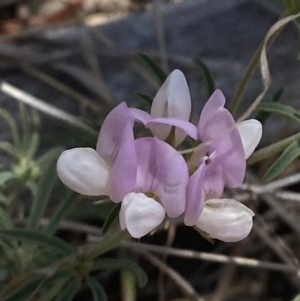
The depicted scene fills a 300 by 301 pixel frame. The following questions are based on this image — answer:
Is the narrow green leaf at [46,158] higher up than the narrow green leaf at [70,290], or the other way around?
the narrow green leaf at [70,290]

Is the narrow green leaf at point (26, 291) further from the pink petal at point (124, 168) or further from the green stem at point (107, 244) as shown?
the pink petal at point (124, 168)

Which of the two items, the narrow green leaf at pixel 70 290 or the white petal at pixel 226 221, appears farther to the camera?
the narrow green leaf at pixel 70 290

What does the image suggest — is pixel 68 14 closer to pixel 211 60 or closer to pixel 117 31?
pixel 117 31

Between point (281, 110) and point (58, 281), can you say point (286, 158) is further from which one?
point (58, 281)

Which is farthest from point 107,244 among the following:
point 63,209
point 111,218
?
point 63,209

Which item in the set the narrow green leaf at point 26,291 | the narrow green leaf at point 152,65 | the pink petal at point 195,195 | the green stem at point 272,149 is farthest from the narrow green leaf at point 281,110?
the narrow green leaf at point 26,291

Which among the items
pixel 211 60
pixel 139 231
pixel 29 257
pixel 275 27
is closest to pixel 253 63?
pixel 275 27

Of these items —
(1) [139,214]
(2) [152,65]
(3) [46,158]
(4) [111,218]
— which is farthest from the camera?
(3) [46,158]
